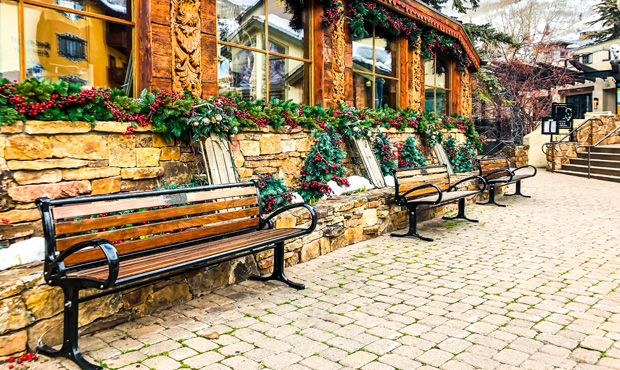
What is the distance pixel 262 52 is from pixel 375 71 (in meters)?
3.10

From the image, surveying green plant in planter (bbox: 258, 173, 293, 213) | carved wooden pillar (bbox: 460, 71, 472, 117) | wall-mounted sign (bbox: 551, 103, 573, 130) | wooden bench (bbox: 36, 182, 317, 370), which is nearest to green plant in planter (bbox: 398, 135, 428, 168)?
green plant in planter (bbox: 258, 173, 293, 213)

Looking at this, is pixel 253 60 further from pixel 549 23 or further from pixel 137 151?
pixel 549 23

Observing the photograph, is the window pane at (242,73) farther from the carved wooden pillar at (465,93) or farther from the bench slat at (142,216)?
the carved wooden pillar at (465,93)

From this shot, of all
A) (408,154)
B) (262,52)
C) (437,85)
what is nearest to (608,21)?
(437,85)

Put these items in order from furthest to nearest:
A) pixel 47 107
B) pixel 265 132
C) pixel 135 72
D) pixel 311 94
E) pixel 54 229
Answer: pixel 311 94
pixel 265 132
pixel 135 72
pixel 47 107
pixel 54 229

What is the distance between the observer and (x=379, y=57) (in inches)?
361

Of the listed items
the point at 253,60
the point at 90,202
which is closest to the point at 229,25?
the point at 253,60

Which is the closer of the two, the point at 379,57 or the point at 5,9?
the point at 5,9

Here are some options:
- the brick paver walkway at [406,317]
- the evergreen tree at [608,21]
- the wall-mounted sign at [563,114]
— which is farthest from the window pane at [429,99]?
the evergreen tree at [608,21]

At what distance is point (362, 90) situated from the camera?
8.70 m

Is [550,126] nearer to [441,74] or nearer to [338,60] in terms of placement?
[441,74]

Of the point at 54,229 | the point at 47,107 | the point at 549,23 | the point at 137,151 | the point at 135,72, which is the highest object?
the point at 549,23

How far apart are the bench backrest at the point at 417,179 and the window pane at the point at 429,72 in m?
3.83

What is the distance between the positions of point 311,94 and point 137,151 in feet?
11.2
